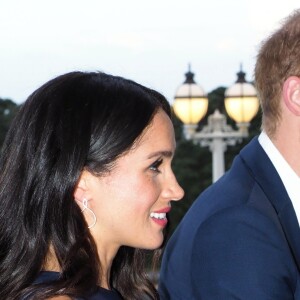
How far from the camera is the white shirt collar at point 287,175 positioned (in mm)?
3359

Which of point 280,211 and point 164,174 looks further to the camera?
point 280,211

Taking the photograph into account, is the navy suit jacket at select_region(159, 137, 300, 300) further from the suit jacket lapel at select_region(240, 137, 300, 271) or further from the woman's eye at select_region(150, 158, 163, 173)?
the woman's eye at select_region(150, 158, 163, 173)

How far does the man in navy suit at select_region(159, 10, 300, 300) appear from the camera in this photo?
3.15 m

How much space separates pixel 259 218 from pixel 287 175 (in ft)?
0.78

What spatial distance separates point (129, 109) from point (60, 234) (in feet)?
1.39

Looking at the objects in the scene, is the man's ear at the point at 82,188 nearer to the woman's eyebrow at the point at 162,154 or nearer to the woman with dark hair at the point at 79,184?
the woman with dark hair at the point at 79,184

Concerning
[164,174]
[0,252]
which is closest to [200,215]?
[164,174]

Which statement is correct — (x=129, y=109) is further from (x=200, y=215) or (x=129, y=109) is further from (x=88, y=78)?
(x=200, y=215)

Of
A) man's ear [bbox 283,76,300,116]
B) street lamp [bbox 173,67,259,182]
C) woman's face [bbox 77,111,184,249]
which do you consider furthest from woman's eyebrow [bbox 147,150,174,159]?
street lamp [bbox 173,67,259,182]

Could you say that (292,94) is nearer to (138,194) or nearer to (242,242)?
(242,242)

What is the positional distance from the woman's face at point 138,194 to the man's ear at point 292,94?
20.4 inches

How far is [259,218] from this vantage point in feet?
10.6

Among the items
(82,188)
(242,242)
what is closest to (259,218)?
(242,242)

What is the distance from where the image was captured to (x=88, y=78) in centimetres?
313
